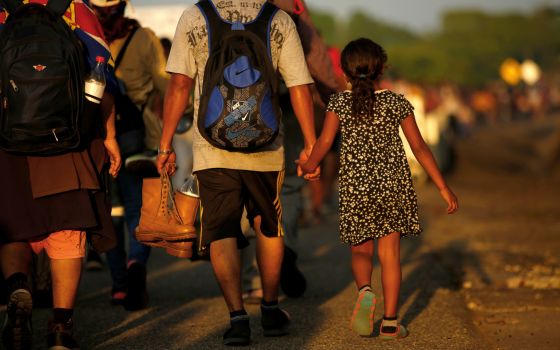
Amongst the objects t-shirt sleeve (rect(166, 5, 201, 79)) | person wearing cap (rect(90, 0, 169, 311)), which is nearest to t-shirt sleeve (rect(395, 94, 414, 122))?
t-shirt sleeve (rect(166, 5, 201, 79))

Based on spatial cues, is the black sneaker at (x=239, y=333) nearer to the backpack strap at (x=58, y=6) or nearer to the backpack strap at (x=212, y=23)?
the backpack strap at (x=212, y=23)

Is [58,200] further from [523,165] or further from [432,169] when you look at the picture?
[523,165]

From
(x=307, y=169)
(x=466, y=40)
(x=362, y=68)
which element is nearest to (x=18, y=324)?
(x=307, y=169)

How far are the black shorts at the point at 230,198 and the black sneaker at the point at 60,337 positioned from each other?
2.58 feet

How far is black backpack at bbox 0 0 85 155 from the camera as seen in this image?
16.4 feet

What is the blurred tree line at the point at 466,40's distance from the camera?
374 feet

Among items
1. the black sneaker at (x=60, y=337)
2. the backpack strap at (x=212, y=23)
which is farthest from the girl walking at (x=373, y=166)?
the black sneaker at (x=60, y=337)

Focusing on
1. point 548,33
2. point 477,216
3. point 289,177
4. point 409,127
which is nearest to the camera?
point 409,127

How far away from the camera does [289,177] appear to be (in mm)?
7609

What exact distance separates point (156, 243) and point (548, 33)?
527ft

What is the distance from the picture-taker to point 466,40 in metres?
159

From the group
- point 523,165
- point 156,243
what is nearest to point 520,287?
point 156,243

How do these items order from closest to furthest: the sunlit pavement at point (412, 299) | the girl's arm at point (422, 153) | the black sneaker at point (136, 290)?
the girl's arm at point (422, 153)
the sunlit pavement at point (412, 299)
the black sneaker at point (136, 290)

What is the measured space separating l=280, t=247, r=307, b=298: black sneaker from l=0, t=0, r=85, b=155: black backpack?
2.24m
